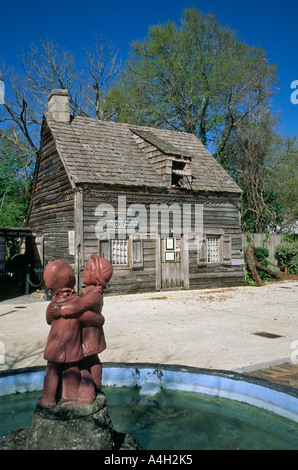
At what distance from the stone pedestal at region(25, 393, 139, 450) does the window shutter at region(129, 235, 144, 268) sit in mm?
12284

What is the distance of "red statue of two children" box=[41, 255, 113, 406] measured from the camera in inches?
125

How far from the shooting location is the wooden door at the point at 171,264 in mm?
16438

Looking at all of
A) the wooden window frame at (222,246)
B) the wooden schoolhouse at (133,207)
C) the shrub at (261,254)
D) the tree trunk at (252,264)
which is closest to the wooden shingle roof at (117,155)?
the wooden schoolhouse at (133,207)

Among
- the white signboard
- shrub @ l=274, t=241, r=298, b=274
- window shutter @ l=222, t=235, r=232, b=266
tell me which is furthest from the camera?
shrub @ l=274, t=241, r=298, b=274

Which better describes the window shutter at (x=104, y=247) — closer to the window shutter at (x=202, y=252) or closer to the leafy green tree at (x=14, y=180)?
the window shutter at (x=202, y=252)

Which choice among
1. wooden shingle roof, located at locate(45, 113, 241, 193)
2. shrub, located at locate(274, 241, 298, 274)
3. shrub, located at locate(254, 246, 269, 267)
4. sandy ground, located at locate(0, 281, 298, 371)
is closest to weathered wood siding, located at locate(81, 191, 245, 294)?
wooden shingle roof, located at locate(45, 113, 241, 193)

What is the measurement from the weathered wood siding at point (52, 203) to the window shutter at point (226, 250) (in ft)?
22.5

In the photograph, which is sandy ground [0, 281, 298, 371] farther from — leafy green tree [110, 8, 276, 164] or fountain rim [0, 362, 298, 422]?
leafy green tree [110, 8, 276, 164]

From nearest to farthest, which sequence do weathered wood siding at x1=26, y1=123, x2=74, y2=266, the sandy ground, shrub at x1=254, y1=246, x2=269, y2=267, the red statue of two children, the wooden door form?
the red statue of two children < the sandy ground < weathered wood siding at x1=26, y1=123, x2=74, y2=266 < the wooden door < shrub at x1=254, y1=246, x2=269, y2=267

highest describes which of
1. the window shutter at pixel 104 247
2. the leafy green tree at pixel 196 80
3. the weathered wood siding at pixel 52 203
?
the leafy green tree at pixel 196 80

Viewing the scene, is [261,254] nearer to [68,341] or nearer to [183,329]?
[183,329]

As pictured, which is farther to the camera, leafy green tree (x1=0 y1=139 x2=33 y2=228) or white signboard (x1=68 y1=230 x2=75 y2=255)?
leafy green tree (x1=0 y1=139 x2=33 y2=228)
